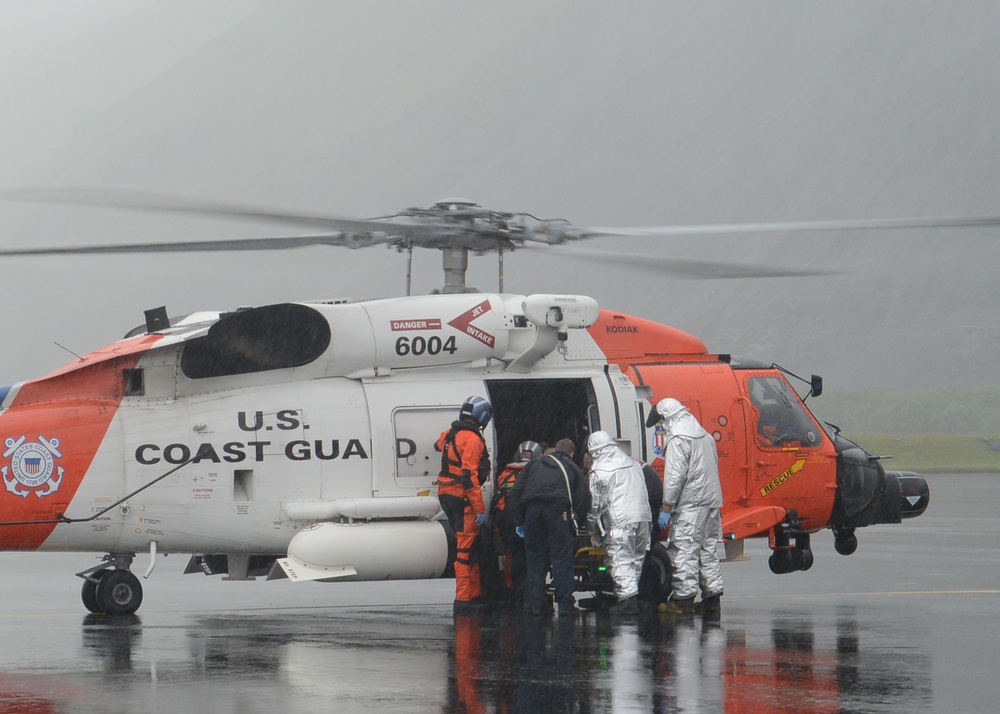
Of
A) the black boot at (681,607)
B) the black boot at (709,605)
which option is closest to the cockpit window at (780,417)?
the black boot at (709,605)

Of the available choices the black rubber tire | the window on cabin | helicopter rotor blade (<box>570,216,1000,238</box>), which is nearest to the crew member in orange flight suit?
helicopter rotor blade (<box>570,216,1000,238</box>)

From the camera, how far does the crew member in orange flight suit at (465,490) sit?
460 inches

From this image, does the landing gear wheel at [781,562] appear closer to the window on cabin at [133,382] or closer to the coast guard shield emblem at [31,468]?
the window on cabin at [133,382]

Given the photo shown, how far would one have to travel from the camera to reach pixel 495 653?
934 centimetres

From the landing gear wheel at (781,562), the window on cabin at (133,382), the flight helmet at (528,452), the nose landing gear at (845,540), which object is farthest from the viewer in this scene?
the nose landing gear at (845,540)

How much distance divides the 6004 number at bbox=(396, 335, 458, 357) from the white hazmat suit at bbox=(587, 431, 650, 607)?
1.68 metres

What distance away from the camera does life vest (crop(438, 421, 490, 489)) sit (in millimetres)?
11664

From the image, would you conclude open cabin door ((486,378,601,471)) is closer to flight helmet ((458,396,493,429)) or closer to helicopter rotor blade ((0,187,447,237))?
flight helmet ((458,396,493,429))

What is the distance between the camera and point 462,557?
1176cm

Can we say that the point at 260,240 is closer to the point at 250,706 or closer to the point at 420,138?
the point at 250,706

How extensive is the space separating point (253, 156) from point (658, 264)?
184404 mm

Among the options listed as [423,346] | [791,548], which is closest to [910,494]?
[791,548]

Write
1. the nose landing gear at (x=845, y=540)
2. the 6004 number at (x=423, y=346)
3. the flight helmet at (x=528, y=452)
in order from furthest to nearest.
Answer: the nose landing gear at (x=845, y=540) → the 6004 number at (x=423, y=346) → the flight helmet at (x=528, y=452)

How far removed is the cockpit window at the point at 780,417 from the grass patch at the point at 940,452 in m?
41.6
